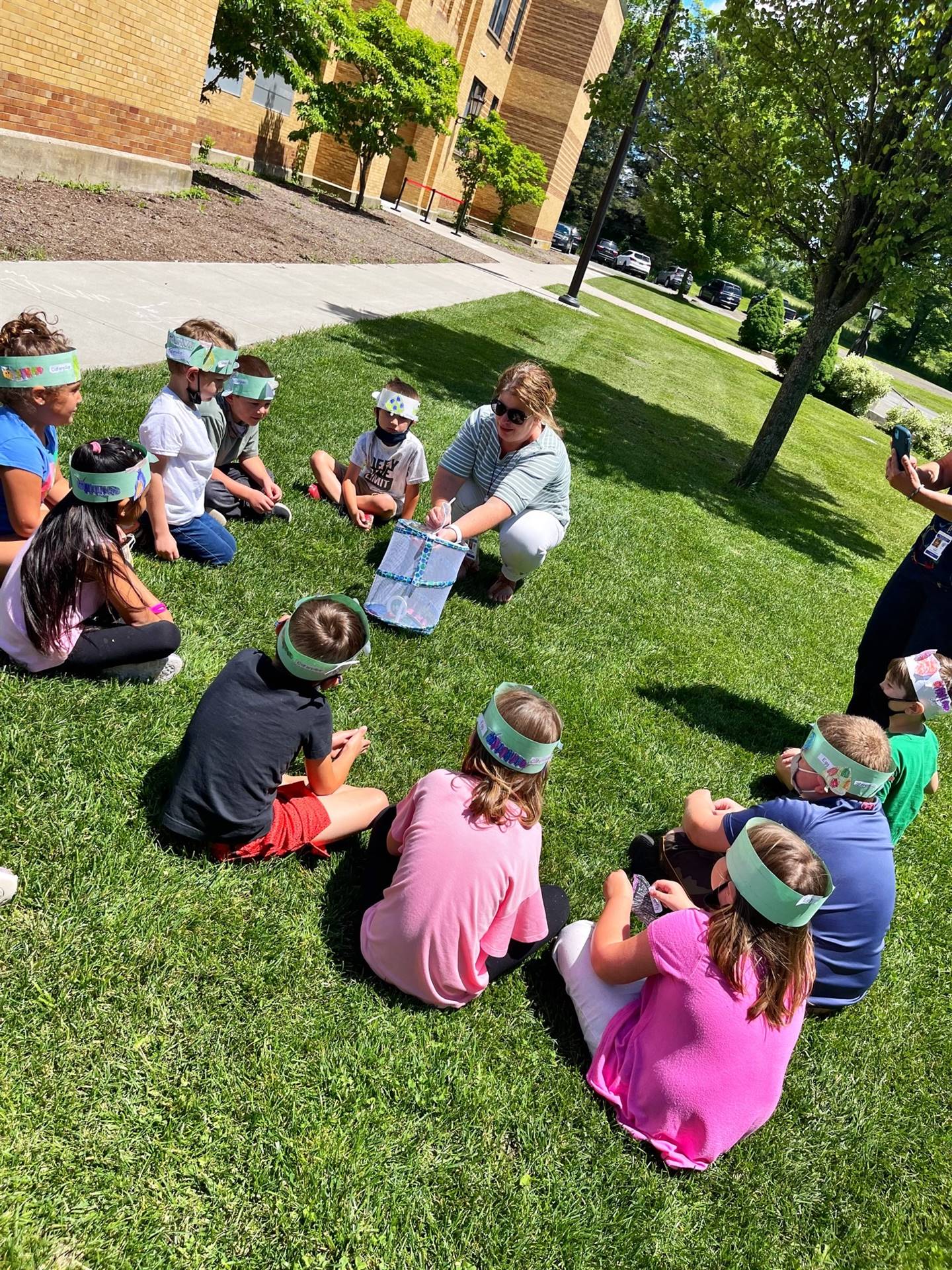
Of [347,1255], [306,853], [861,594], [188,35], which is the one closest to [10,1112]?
[347,1255]

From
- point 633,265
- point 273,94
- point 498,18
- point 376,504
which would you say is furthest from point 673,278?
point 376,504

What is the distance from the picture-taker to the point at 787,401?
1105cm

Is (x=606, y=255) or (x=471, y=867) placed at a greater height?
(x=606, y=255)

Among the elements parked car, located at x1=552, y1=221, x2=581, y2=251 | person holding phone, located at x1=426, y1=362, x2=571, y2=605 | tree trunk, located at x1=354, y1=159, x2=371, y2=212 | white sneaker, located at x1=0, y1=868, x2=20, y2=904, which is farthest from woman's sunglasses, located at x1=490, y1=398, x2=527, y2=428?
parked car, located at x1=552, y1=221, x2=581, y2=251

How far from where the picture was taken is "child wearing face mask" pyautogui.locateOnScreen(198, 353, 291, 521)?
460 centimetres

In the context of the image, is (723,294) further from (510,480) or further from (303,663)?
(303,663)

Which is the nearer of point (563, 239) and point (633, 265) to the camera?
point (563, 239)

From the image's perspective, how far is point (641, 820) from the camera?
3.96 metres

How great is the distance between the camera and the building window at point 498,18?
32.8 m

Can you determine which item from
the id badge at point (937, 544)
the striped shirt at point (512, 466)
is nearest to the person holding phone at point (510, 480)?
the striped shirt at point (512, 466)

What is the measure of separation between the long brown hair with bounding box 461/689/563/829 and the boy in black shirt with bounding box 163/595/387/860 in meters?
0.54

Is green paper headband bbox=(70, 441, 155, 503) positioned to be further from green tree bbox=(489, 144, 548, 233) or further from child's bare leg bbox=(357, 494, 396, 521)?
green tree bbox=(489, 144, 548, 233)

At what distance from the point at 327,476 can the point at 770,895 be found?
404 centimetres

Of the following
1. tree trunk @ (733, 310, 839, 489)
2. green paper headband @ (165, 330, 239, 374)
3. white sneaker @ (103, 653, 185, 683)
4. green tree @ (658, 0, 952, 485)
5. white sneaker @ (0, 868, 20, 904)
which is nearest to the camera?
white sneaker @ (0, 868, 20, 904)
